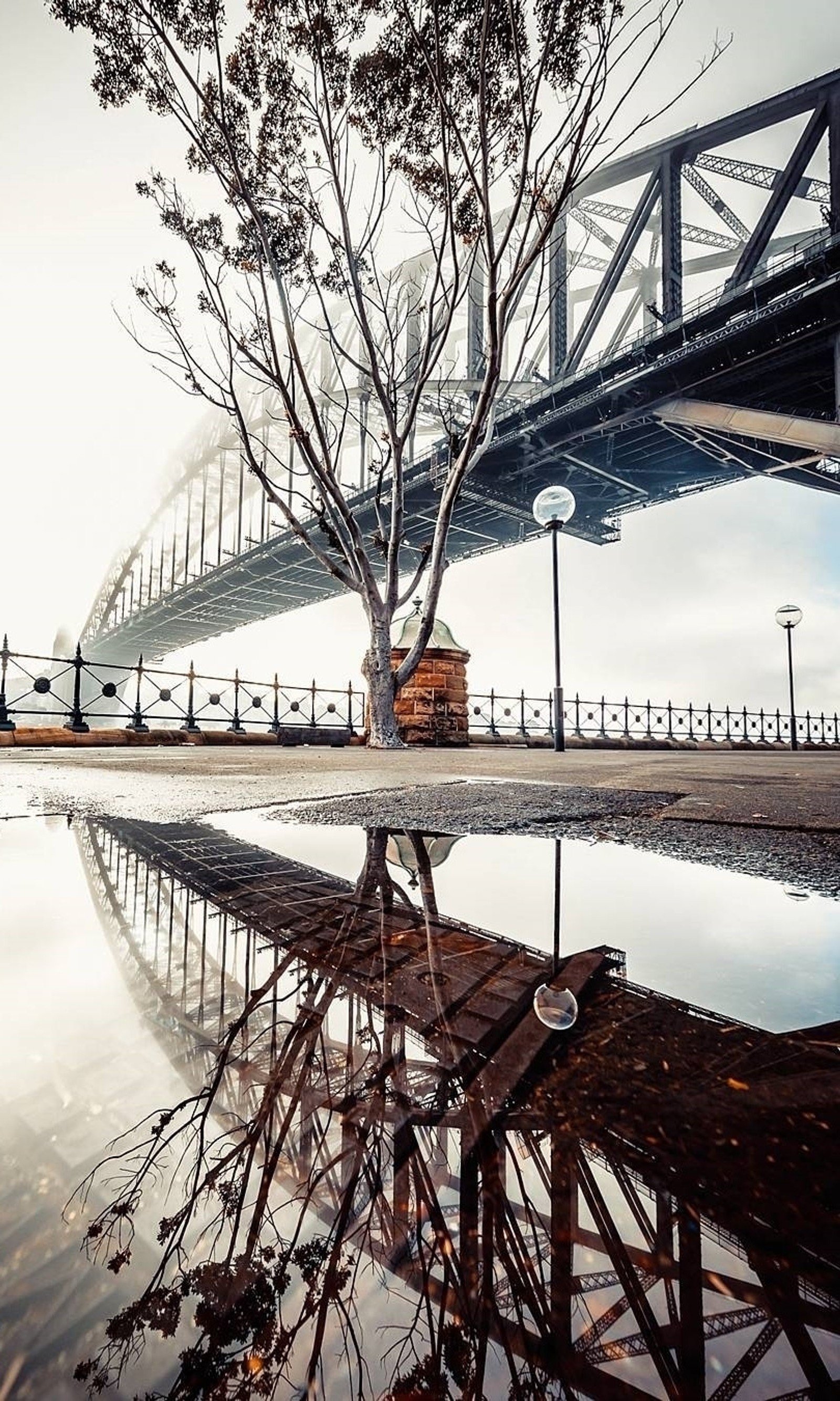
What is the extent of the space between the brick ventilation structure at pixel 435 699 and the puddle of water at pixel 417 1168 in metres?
6.81

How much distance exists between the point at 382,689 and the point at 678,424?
10.9 metres

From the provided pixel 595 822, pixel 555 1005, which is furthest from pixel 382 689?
pixel 555 1005

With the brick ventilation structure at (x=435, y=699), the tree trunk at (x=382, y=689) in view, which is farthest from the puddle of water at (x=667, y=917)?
the brick ventilation structure at (x=435, y=699)

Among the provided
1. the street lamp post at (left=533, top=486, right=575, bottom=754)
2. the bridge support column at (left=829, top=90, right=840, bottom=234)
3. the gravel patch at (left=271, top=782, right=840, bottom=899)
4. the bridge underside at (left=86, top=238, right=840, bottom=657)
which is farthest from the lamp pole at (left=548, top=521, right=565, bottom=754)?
the bridge support column at (left=829, top=90, right=840, bottom=234)

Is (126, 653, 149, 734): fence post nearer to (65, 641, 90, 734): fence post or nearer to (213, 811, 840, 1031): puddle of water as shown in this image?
(65, 641, 90, 734): fence post

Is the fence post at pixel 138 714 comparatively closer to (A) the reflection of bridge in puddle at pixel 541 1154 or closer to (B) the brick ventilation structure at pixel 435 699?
(B) the brick ventilation structure at pixel 435 699

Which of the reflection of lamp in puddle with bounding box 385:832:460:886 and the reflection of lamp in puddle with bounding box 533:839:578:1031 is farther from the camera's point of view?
the reflection of lamp in puddle with bounding box 385:832:460:886

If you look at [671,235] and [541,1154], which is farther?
[671,235]

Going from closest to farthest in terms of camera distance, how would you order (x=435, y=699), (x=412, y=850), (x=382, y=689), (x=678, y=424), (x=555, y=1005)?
(x=555, y=1005) → (x=412, y=850) → (x=382, y=689) → (x=435, y=699) → (x=678, y=424)

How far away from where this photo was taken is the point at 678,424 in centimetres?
1326

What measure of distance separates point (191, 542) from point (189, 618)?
3.64 meters

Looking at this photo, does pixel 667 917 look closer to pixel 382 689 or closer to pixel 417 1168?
pixel 417 1168

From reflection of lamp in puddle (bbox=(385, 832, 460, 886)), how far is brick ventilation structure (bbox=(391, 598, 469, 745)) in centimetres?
612

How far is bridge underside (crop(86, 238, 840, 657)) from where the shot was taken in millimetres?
10891
